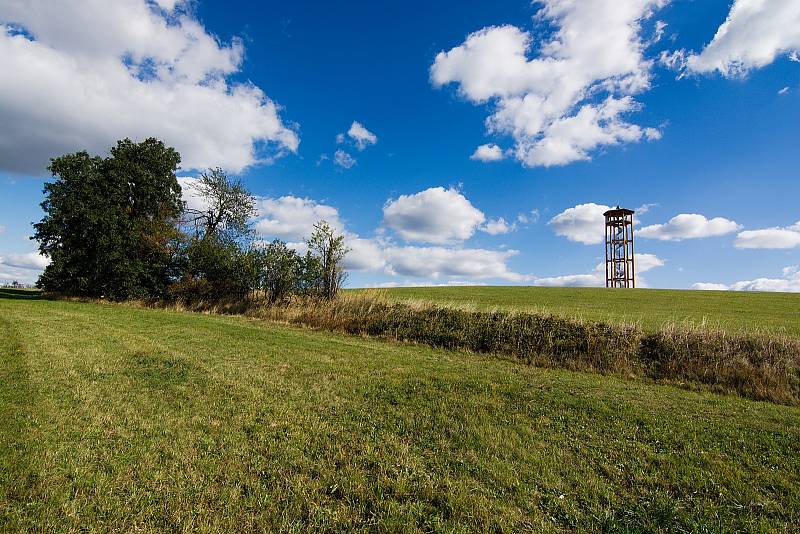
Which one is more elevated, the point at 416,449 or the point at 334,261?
the point at 334,261

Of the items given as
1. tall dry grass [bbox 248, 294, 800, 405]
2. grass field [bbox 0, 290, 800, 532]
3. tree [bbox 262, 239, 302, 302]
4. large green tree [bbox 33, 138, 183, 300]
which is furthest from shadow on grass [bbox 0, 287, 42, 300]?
tall dry grass [bbox 248, 294, 800, 405]

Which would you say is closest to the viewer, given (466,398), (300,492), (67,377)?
(300,492)

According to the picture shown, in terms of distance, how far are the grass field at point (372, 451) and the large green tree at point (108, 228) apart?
2436cm

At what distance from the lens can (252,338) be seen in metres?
15.0

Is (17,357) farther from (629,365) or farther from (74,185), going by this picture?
(74,185)

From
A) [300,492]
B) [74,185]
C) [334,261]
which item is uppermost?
[74,185]

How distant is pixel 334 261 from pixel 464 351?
12665 millimetres

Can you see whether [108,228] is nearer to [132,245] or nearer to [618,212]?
[132,245]

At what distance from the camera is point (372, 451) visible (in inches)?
229

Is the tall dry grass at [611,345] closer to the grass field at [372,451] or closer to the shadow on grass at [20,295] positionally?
the grass field at [372,451]

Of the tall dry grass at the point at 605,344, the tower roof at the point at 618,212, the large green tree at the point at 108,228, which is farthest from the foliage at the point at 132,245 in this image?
the tower roof at the point at 618,212

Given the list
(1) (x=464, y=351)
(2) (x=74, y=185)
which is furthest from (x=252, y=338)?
(2) (x=74, y=185)

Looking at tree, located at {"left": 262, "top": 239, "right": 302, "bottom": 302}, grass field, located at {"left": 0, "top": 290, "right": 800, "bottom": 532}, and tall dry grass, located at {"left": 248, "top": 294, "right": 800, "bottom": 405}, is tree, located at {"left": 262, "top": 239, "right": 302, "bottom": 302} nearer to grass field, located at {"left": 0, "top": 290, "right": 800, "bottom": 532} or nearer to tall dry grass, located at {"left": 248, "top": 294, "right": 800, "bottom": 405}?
tall dry grass, located at {"left": 248, "top": 294, "right": 800, "bottom": 405}

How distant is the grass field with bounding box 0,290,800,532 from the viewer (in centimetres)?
438
